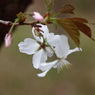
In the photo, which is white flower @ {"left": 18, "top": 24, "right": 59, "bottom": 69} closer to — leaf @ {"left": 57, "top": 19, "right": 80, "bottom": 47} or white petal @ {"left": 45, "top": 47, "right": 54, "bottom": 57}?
white petal @ {"left": 45, "top": 47, "right": 54, "bottom": 57}

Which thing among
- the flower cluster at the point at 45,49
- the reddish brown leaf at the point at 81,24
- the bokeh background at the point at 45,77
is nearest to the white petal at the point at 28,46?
the flower cluster at the point at 45,49

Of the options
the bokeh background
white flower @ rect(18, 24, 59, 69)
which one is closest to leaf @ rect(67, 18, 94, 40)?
white flower @ rect(18, 24, 59, 69)

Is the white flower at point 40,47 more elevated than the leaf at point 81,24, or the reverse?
the leaf at point 81,24

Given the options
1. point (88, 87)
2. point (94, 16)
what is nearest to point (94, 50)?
point (88, 87)

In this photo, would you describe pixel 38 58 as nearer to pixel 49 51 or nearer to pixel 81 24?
pixel 49 51

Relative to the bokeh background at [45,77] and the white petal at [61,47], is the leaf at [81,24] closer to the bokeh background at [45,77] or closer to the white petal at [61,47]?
the white petal at [61,47]

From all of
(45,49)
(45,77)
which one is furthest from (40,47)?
(45,77)

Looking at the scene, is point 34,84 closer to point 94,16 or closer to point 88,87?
point 88,87
